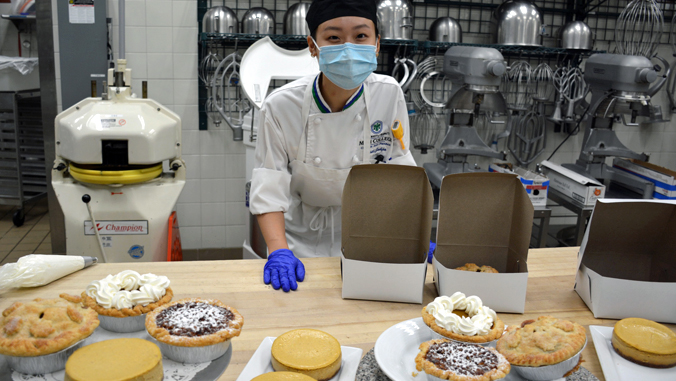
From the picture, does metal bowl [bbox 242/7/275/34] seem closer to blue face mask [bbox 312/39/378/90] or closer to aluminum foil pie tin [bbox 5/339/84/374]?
blue face mask [bbox 312/39/378/90]

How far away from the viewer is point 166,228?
223 cm

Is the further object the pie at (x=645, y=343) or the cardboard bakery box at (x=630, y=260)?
the cardboard bakery box at (x=630, y=260)

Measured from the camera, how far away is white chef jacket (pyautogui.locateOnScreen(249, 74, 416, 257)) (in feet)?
5.58

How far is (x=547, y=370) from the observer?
888mm

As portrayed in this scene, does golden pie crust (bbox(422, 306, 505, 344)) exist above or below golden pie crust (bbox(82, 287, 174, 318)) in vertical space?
below

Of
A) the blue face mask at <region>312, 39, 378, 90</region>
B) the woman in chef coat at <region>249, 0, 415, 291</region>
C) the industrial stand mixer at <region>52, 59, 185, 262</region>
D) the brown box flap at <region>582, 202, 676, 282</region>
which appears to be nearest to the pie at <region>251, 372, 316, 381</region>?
the woman in chef coat at <region>249, 0, 415, 291</region>

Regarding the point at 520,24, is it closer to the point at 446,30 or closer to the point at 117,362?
the point at 446,30

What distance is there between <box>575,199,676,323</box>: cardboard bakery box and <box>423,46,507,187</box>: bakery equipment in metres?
1.58

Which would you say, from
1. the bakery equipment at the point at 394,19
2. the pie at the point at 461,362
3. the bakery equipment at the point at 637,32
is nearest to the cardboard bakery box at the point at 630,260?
the pie at the point at 461,362

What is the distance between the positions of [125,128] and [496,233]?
4.77ft

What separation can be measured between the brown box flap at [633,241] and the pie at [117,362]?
1.00 meters

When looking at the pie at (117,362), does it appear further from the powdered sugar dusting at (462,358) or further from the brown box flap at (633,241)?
the brown box flap at (633,241)

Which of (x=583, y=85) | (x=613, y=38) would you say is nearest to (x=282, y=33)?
(x=583, y=85)

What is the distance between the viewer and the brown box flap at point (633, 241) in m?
1.25
